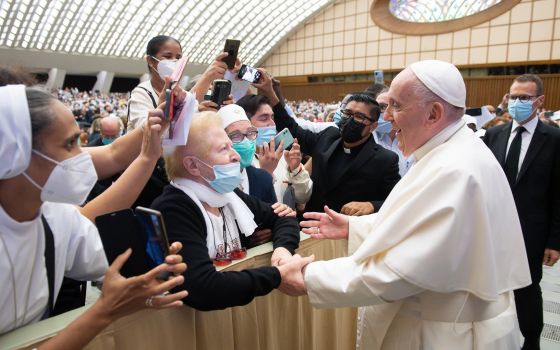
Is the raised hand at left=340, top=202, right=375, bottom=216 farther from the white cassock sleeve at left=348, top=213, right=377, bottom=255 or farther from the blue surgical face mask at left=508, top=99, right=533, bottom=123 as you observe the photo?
the blue surgical face mask at left=508, top=99, right=533, bottom=123

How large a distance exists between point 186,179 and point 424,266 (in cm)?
106

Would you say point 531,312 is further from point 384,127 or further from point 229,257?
point 229,257

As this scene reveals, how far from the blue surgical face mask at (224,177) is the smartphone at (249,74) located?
123 centimetres

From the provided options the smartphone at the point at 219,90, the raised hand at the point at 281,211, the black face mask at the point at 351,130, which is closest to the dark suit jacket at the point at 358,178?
the black face mask at the point at 351,130

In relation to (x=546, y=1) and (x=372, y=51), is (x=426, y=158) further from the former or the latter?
(x=372, y=51)

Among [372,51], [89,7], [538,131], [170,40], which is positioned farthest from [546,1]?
[89,7]

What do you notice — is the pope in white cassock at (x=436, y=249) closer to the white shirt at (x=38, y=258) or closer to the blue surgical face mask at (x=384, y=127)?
the white shirt at (x=38, y=258)

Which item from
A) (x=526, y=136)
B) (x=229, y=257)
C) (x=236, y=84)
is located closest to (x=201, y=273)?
(x=229, y=257)

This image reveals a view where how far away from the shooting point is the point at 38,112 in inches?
45.9

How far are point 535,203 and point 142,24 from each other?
33.7m

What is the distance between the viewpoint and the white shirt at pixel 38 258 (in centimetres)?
116

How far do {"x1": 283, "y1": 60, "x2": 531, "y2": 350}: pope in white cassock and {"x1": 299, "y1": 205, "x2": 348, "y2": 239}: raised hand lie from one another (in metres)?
0.39

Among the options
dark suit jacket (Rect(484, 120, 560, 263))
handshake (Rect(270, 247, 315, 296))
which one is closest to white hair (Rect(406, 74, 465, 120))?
handshake (Rect(270, 247, 315, 296))

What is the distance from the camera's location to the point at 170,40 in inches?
114
